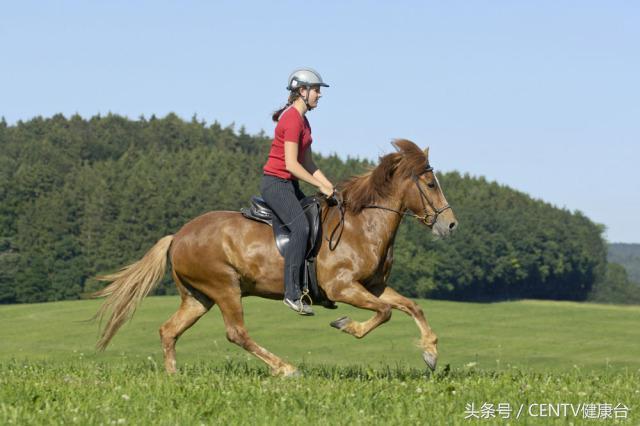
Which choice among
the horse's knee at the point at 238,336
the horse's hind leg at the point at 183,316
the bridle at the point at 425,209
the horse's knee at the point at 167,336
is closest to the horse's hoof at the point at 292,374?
the horse's knee at the point at 238,336

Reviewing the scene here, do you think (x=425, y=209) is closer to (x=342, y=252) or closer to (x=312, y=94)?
(x=342, y=252)

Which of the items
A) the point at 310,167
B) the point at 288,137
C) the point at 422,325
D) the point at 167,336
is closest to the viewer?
the point at 422,325

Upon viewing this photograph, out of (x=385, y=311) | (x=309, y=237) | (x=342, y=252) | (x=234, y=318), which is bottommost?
(x=234, y=318)

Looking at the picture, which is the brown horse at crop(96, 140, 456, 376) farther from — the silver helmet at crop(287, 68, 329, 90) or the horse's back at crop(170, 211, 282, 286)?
the silver helmet at crop(287, 68, 329, 90)

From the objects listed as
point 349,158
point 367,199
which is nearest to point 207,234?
point 367,199

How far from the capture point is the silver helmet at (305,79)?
37.8 ft

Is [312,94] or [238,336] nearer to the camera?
[312,94]

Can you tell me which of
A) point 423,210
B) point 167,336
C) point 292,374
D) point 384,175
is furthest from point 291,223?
point 167,336

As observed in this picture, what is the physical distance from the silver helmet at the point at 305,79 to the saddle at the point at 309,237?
1.34 metres

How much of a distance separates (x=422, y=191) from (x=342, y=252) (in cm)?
119

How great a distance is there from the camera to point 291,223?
11.5 metres

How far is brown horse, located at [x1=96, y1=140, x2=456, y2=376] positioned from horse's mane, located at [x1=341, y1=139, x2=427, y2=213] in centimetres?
1

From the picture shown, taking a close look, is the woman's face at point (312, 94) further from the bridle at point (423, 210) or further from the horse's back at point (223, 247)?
the horse's back at point (223, 247)

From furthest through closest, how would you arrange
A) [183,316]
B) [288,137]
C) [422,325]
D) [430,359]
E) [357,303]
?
[183,316]
[288,137]
[357,303]
[422,325]
[430,359]
